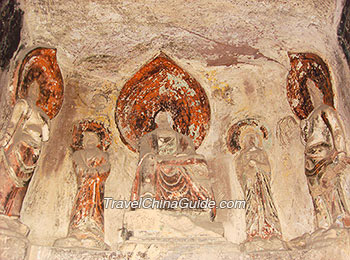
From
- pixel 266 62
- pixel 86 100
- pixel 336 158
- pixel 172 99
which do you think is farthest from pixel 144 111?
pixel 336 158

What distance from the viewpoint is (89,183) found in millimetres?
4645

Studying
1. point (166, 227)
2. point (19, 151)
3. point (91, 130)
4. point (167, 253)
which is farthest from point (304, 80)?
point (19, 151)

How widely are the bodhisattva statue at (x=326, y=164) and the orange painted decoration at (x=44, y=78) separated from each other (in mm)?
2916

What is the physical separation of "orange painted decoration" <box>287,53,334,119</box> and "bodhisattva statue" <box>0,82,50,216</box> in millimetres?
2902

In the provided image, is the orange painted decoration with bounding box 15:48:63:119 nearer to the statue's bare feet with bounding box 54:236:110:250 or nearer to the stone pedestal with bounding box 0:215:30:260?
the stone pedestal with bounding box 0:215:30:260

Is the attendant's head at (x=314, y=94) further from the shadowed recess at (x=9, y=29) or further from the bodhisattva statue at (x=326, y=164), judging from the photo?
the shadowed recess at (x=9, y=29)

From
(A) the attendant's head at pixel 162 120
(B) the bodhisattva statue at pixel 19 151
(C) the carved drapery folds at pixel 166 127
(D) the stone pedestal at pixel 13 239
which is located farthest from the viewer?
(A) the attendant's head at pixel 162 120

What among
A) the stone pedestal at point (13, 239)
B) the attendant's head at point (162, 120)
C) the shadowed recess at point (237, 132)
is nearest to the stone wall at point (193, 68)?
the shadowed recess at point (237, 132)

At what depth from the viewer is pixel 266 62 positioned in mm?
5305

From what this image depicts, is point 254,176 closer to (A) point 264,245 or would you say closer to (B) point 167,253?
(A) point 264,245

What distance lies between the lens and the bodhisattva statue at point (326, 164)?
13.3ft

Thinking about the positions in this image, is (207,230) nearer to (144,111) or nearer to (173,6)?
(144,111)

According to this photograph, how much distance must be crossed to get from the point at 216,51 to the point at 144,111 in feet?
3.95

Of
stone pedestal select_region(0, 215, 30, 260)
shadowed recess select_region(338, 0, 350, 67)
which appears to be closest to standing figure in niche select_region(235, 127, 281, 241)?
shadowed recess select_region(338, 0, 350, 67)
